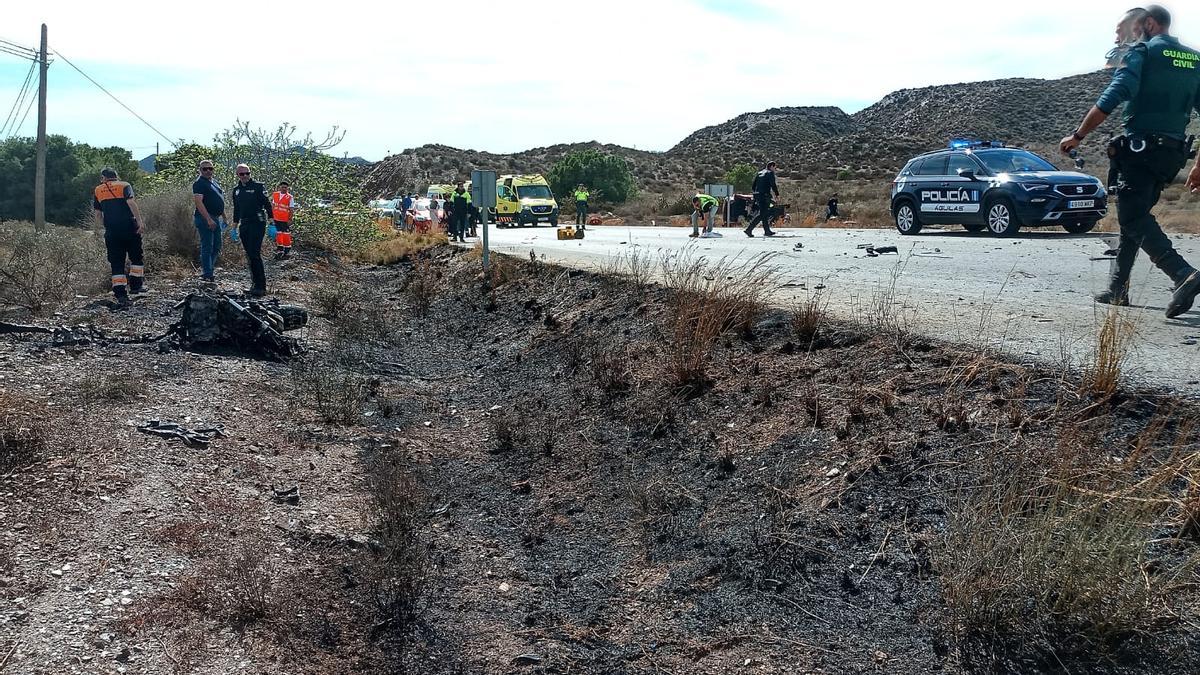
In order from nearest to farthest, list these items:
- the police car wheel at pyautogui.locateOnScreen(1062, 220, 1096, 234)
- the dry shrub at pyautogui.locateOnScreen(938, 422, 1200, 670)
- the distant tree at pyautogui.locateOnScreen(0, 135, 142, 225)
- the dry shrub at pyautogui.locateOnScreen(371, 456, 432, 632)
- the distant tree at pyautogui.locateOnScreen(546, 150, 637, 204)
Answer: the dry shrub at pyautogui.locateOnScreen(938, 422, 1200, 670)
the dry shrub at pyautogui.locateOnScreen(371, 456, 432, 632)
the police car wheel at pyautogui.locateOnScreen(1062, 220, 1096, 234)
the distant tree at pyautogui.locateOnScreen(0, 135, 142, 225)
the distant tree at pyautogui.locateOnScreen(546, 150, 637, 204)

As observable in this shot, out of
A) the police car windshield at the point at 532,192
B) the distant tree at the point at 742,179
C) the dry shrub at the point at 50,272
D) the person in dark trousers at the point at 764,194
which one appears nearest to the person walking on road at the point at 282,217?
the dry shrub at the point at 50,272

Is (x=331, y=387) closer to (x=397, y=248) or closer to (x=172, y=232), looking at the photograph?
(x=172, y=232)

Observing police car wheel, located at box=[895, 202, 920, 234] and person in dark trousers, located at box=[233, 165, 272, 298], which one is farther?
police car wheel, located at box=[895, 202, 920, 234]

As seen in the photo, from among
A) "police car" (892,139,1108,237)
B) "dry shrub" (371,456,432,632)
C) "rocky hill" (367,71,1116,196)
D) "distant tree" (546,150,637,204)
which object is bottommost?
"dry shrub" (371,456,432,632)

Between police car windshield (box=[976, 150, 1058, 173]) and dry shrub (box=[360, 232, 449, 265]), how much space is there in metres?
11.4

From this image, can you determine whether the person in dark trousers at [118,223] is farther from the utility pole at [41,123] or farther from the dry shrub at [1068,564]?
the utility pole at [41,123]

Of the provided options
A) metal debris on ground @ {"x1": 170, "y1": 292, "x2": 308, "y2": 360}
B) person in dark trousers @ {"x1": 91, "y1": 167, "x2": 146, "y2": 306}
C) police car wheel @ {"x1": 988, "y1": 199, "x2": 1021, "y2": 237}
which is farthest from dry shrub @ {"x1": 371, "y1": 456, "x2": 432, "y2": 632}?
police car wheel @ {"x1": 988, "y1": 199, "x2": 1021, "y2": 237}

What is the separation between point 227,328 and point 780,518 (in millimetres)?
7051

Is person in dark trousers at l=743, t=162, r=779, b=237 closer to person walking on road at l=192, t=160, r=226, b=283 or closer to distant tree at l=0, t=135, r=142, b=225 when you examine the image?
person walking on road at l=192, t=160, r=226, b=283

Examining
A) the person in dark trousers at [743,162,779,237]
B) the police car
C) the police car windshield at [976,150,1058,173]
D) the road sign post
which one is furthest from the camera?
the person in dark trousers at [743,162,779,237]

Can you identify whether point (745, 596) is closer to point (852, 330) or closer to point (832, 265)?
point (852, 330)

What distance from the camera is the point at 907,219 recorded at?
18047 mm

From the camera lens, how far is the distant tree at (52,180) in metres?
45.4

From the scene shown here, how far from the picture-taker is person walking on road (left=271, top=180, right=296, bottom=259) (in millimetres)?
17203
